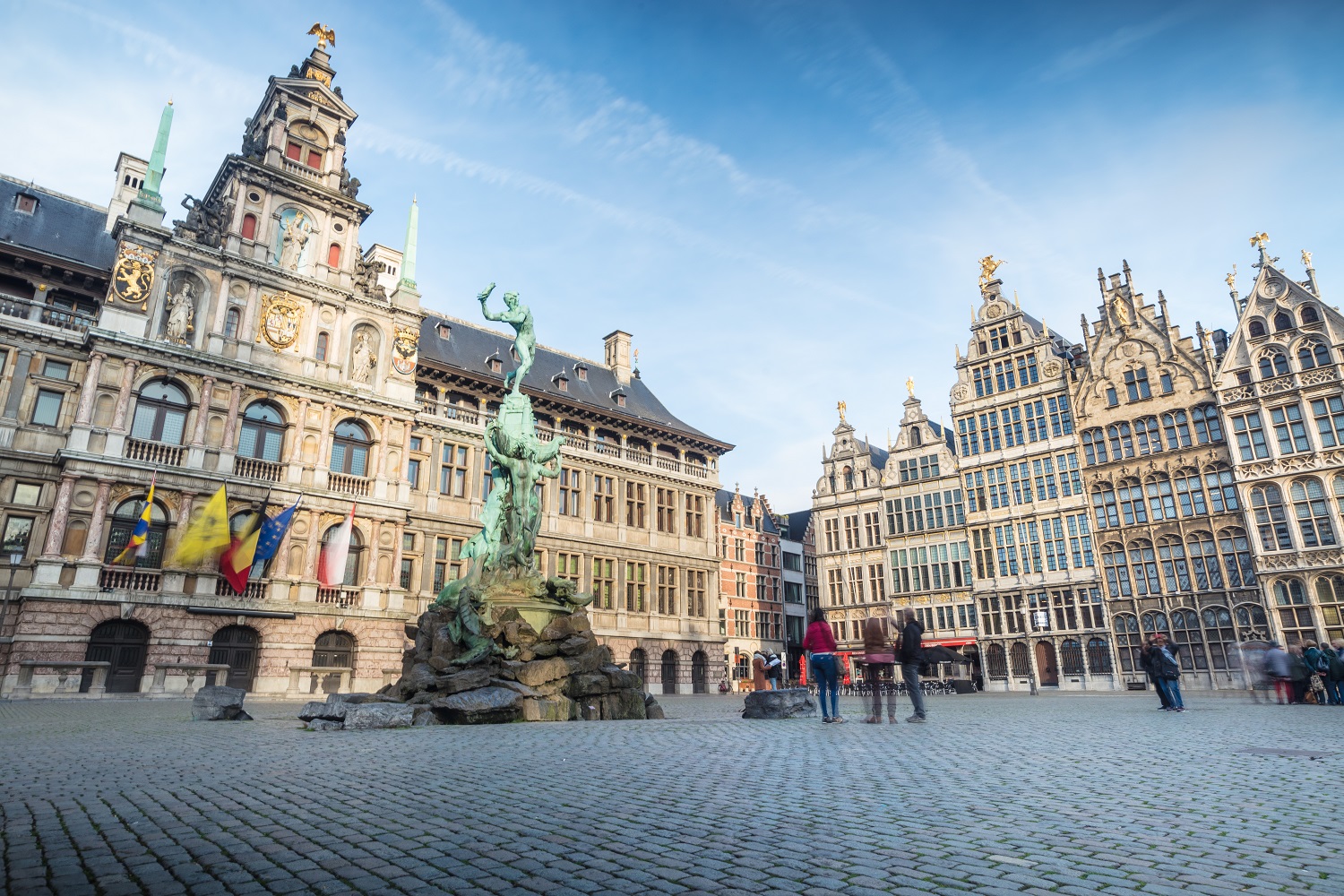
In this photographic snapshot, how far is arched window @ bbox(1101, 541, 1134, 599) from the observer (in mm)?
38125

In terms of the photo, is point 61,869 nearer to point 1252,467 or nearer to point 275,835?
point 275,835

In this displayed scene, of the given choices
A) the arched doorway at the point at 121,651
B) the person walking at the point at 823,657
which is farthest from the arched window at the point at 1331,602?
the arched doorway at the point at 121,651

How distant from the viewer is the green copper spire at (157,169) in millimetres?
28953

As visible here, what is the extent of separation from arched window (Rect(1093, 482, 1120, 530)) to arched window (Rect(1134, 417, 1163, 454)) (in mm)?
2473

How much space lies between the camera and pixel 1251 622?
34.2 metres

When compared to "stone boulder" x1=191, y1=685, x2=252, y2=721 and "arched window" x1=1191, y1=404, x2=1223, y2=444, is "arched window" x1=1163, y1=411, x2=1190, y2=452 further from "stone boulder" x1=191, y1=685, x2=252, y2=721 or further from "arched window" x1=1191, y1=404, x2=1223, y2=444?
"stone boulder" x1=191, y1=685, x2=252, y2=721

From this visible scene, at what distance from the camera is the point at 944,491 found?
45.8 m

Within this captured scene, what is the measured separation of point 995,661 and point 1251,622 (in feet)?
38.5

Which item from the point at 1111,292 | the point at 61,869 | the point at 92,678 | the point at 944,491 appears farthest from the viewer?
the point at 944,491

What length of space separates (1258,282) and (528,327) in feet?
117

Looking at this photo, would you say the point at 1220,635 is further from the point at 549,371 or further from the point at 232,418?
the point at 232,418

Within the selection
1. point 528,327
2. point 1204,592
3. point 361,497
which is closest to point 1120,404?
point 1204,592

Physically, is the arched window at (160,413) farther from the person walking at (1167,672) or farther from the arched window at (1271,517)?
the arched window at (1271,517)

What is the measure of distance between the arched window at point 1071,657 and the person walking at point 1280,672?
1991 centimetres
